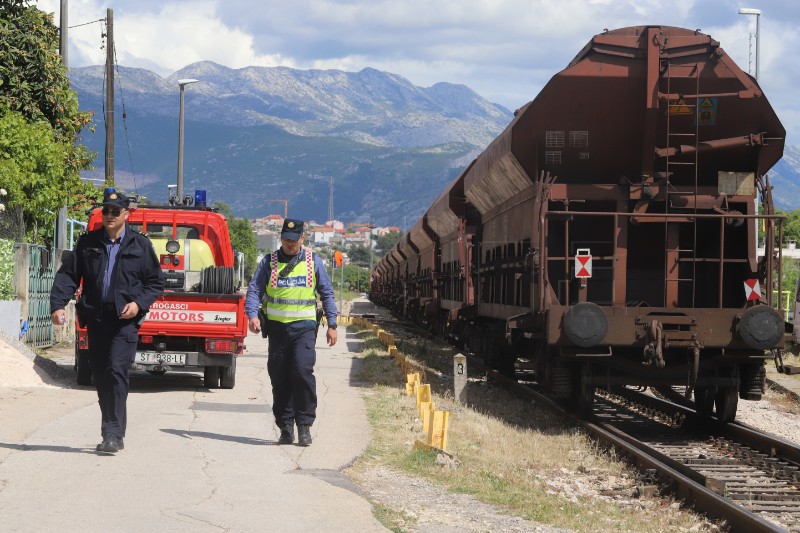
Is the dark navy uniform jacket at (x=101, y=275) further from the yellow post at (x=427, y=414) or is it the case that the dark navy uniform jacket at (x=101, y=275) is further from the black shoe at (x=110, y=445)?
the yellow post at (x=427, y=414)

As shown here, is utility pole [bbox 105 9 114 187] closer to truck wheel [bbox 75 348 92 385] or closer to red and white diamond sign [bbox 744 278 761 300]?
truck wheel [bbox 75 348 92 385]

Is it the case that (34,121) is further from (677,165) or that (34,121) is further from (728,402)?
(728,402)

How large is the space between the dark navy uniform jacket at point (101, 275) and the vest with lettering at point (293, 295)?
3.61 feet

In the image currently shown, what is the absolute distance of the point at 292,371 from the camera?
9.62m

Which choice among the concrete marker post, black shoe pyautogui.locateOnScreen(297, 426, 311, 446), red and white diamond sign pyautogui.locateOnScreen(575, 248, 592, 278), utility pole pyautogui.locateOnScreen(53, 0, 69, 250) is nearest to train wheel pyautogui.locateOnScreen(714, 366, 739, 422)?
red and white diamond sign pyautogui.locateOnScreen(575, 248, 592, 278)

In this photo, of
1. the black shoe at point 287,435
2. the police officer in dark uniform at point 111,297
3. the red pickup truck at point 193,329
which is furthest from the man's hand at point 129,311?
the red pickup truck at point 193,329

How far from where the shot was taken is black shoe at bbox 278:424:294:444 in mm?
9844

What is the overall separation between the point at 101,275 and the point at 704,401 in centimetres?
826

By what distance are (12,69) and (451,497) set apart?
18.5 m

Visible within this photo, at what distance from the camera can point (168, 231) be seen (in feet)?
52.3

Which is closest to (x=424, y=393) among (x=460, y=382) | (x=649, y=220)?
(x=460, y=382)

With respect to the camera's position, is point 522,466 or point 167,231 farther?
point 167,231

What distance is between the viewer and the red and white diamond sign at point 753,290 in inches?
Result: 496

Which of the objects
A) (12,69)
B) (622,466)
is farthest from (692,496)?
(12,69)
